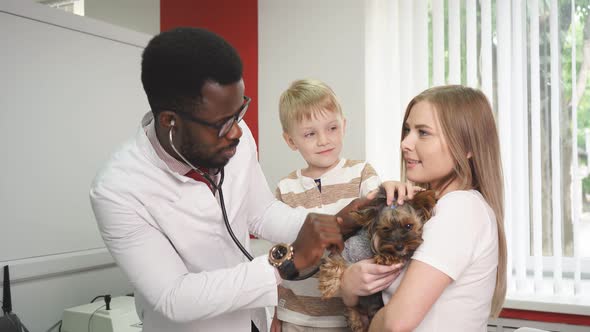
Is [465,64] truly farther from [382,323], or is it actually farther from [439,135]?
[382,323]

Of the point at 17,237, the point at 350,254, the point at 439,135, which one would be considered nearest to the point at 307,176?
the point at 350,254

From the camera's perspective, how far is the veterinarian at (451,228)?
3.73 ft

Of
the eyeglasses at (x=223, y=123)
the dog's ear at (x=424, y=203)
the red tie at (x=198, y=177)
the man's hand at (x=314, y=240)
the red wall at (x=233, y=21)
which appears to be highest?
the red wall at (x=233, y=21)

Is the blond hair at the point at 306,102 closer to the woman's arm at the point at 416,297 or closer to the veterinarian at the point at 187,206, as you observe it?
the veterinarian at the point at 187,206

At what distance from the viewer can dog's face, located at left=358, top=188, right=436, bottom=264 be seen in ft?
4.01

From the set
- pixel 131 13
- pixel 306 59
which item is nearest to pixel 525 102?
pixel 306 59

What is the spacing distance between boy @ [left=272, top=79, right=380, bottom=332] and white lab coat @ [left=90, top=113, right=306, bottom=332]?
0.23 m

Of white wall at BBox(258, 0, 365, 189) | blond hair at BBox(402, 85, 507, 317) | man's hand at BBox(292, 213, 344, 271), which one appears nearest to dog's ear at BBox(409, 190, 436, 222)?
blond hair at BBox(402, 85, 507, 317)

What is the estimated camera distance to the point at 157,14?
3.61 meters

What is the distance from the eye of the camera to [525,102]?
101 inches

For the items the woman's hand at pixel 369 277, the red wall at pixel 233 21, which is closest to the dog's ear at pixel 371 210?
the woman's hand at pixel 369 277

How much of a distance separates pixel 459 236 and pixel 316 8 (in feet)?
7.28

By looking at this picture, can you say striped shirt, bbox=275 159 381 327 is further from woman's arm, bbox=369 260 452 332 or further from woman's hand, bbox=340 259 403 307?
woman's arm, bbox=369 260 452 332

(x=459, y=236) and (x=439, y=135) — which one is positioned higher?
(x=439, y=135)
